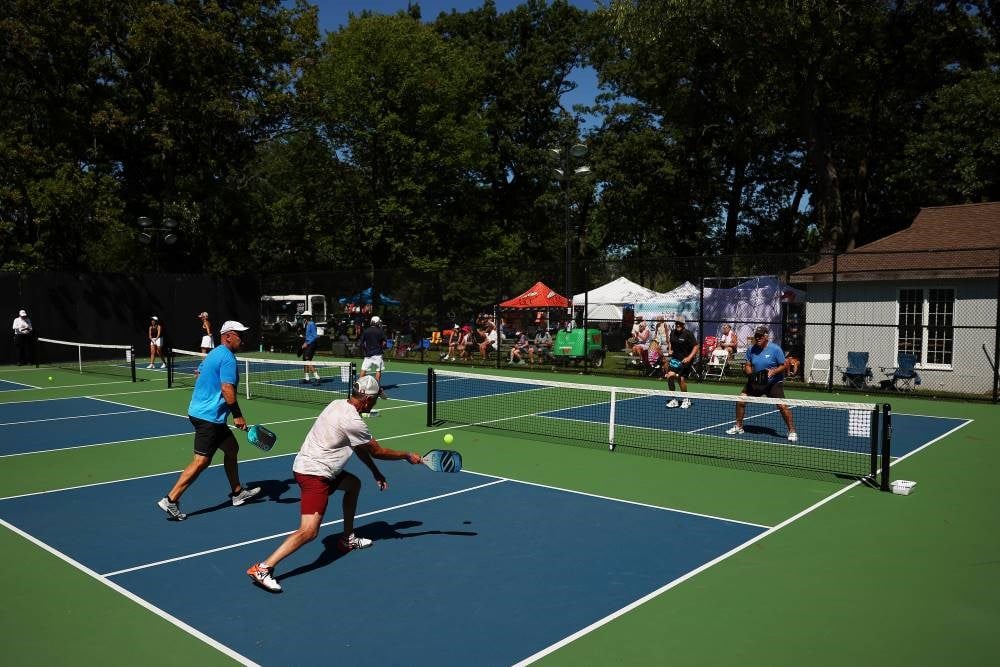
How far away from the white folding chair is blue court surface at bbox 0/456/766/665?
14040 millimetres

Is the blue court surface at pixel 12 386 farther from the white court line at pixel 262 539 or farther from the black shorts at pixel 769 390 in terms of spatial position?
the black shorts at pixel 769 390

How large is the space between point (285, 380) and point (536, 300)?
33.9ft

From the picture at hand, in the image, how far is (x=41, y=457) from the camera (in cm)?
1152

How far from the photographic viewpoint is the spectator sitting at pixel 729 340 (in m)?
22.3

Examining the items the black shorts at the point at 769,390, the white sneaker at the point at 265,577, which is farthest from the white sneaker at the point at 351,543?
the black shorts at the point at 769,390

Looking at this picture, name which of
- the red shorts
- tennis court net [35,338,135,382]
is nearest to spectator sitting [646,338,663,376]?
the red shorts

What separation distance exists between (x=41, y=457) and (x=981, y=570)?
39.6 feet

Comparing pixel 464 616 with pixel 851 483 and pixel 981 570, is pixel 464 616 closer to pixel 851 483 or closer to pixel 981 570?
pixel 981 570

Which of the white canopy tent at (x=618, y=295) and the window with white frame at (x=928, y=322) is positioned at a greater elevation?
the white canopy tent at (x=618, y=295)

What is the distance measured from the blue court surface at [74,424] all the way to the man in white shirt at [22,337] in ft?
35.6

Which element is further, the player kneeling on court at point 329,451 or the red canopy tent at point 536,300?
the red canopy tent at point 536,300

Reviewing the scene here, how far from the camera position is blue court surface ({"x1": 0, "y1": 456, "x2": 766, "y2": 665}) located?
17.6 ft

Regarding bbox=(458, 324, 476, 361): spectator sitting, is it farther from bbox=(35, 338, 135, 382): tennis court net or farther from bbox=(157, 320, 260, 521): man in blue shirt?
bbox=(157, 320, 260, 521): man in blue shirt

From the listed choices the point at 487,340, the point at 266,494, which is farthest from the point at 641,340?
the point at 266,494
